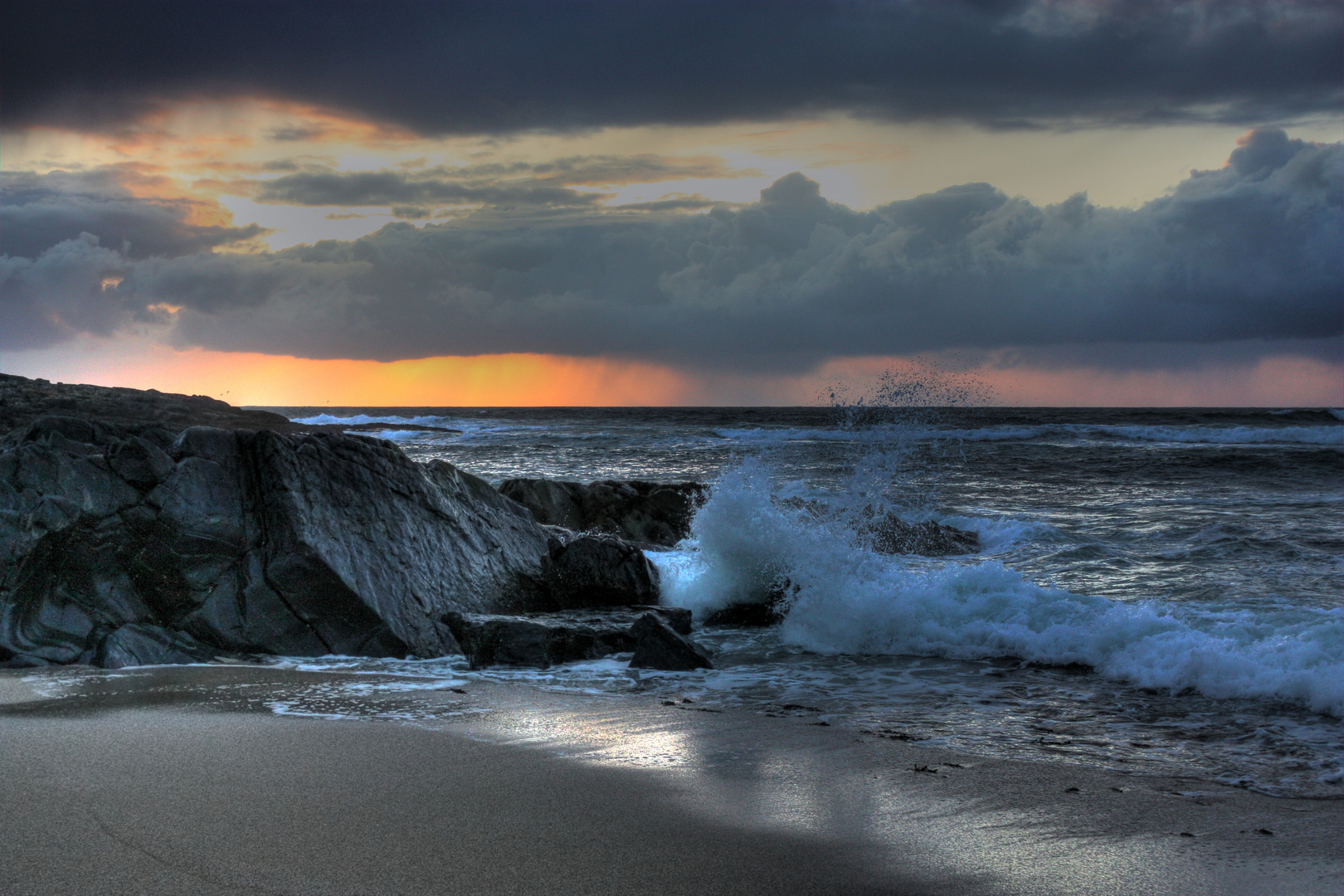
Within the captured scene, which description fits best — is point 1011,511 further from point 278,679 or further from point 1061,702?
point 278,679

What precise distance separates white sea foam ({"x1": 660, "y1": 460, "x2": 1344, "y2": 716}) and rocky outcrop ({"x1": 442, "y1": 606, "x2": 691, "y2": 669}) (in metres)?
1.75

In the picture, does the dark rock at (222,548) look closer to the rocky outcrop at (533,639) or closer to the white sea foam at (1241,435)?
the rocky outcrop at (533,639)

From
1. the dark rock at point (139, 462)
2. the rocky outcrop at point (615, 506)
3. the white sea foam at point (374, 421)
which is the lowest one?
the rocky outcrop at point (615, 506)

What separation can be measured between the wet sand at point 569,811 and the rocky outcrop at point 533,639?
1.26 metres

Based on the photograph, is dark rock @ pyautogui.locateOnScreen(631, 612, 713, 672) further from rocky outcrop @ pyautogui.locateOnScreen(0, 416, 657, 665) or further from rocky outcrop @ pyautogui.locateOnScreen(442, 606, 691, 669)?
rocky outcrop @ pyautogui.locateOnScreen(0, 416, 657, 665)

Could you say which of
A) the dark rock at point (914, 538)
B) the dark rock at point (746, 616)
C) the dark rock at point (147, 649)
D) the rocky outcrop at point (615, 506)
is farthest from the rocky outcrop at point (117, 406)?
the dark rock at point (914, 538)

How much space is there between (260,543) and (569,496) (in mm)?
5778

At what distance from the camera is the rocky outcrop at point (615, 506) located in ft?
38.5

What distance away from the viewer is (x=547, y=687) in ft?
18.8

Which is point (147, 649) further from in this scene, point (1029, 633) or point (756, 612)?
point (1029, 633)

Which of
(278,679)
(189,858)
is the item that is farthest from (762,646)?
(189,858)

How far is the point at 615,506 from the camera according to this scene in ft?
40.0

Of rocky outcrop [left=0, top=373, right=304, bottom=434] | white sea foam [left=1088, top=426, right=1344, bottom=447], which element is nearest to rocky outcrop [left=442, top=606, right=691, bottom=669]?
rocky outcrop [left=0, top=373, right=304, bottom=434]

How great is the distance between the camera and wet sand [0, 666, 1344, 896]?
291 centimetres
